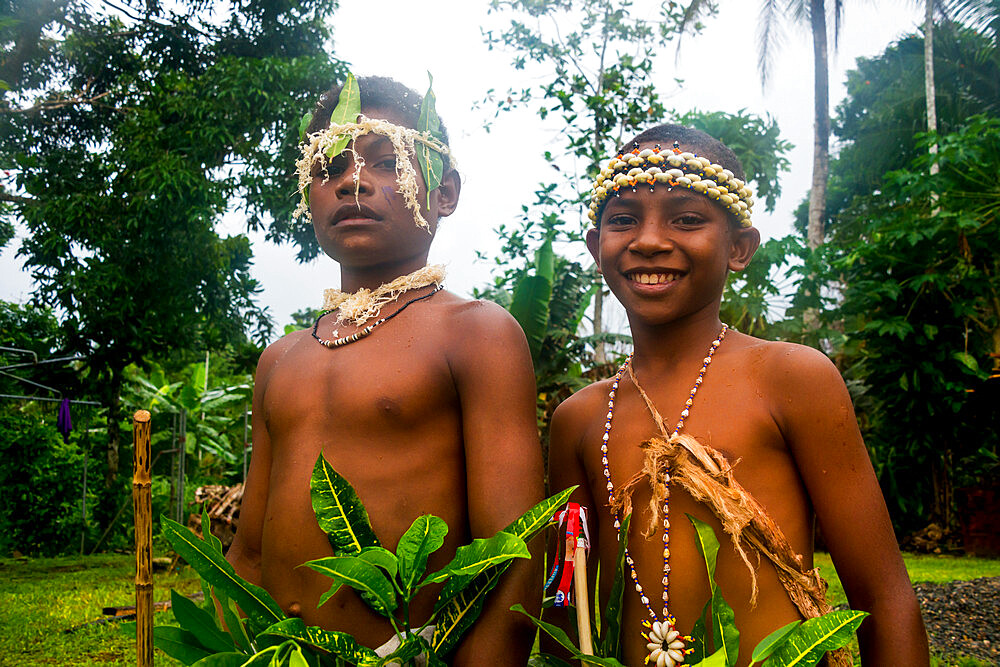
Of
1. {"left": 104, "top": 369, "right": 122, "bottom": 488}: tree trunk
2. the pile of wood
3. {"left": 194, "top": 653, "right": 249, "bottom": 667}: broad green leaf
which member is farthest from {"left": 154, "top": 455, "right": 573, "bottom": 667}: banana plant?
{"left": 104, "top": 369, "right": 122, "bottom": 488}: tree trunk

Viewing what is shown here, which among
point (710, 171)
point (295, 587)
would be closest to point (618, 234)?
point (710, 171)

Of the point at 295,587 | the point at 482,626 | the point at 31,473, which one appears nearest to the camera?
the point at 482,626

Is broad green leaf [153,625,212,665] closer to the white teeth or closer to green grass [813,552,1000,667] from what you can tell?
the white teeth

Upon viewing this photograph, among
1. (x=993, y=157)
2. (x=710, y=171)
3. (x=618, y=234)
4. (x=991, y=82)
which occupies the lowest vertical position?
(x=618, y=234)

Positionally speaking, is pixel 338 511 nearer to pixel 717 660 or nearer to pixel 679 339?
pixel 717 660

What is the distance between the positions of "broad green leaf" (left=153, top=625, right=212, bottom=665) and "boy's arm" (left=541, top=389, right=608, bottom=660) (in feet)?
2.17

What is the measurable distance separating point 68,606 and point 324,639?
767 centimetres

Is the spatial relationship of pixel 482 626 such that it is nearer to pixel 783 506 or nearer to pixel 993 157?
pixel 783 506

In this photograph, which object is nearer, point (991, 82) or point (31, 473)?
point (31, 473)

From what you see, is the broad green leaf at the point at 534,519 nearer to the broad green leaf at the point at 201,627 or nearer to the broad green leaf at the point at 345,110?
the broad green leaf at the point at 201,627

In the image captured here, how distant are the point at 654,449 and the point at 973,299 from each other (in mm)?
9048

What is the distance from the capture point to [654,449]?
1.58m

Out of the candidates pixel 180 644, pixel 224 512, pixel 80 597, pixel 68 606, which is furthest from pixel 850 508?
pixel 80 597

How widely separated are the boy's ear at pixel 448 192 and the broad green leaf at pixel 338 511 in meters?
0.68
